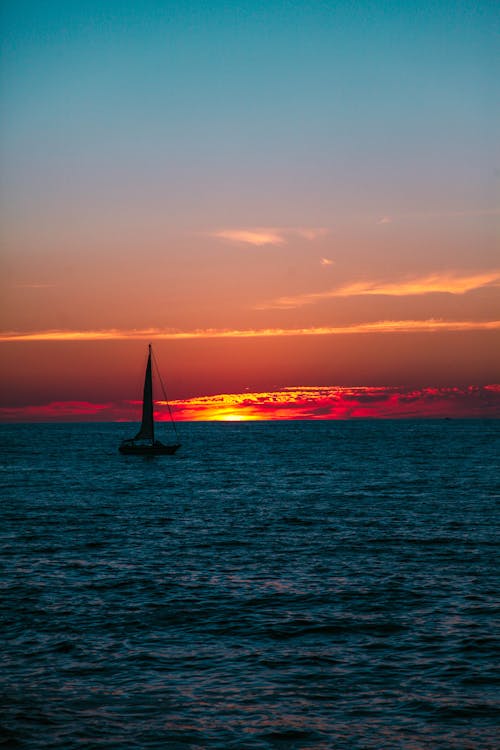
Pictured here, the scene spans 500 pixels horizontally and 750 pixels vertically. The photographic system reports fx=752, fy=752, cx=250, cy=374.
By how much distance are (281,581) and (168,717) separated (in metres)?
14.0

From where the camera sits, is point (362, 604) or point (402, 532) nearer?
point (362, 604)

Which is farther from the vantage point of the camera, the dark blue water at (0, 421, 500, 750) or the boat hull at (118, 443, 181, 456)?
the boat hull at (118, 443, 181, 456)

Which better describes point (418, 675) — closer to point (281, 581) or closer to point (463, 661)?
point (463, 661)

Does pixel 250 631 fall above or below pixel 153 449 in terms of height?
above

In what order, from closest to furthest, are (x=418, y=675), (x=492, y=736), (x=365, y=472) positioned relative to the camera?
(x=492, y=736) < (x=418, y=675) < (x=365, y=472)

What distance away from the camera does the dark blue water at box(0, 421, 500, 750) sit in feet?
54.7

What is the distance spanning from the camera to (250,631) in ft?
77.7

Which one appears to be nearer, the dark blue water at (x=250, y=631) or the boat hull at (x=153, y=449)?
the dark blue water at (x=250, y=631)

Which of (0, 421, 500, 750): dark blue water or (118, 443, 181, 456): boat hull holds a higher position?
(0, 421, 500, 750): dark blue water

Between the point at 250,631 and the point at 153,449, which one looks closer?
the point at 250,631

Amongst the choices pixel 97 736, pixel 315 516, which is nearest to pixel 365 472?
pixel 315 516

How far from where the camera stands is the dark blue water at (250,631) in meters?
16.7

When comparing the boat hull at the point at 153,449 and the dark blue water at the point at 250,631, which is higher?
the dark blue water at the point at 250,631

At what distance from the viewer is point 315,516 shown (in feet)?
173
